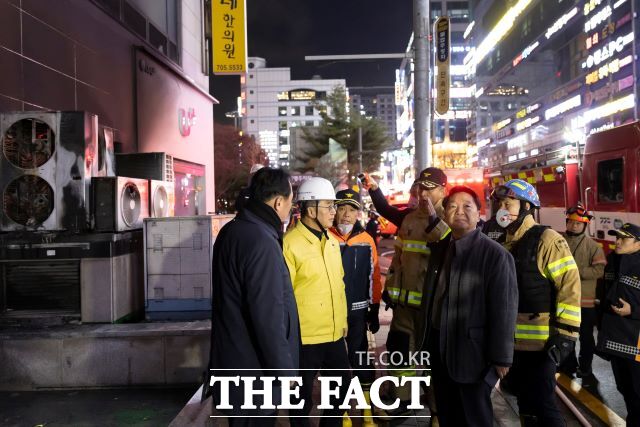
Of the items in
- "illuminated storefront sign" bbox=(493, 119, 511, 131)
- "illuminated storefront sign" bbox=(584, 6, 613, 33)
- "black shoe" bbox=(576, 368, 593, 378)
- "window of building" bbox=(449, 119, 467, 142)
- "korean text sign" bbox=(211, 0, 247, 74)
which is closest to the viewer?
"black shoe" bbox=(576, 368, 593, 378)

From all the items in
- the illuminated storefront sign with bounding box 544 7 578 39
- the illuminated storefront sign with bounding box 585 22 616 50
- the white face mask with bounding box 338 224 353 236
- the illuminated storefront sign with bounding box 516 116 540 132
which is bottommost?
the white face mask with bounding box 338 224 353 236

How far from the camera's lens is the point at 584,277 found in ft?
20.1

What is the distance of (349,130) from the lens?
49.5 metres

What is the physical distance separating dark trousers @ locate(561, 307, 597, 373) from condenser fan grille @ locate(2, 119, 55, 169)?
6318 millimetres

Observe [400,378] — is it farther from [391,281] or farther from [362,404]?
[391,281]

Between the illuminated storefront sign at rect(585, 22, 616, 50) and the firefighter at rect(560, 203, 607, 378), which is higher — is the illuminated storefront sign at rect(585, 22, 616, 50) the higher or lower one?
the higher one

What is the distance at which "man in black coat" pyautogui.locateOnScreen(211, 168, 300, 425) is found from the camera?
9.20 feet

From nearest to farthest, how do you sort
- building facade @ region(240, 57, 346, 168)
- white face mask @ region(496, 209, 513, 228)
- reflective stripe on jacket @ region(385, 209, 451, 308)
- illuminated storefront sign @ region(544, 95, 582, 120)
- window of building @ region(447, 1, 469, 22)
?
1. white face mask @ region(496, 209, 513, 228)
2. reflective stripe on jacket @ region(385, 209, 451, 308)
3. illuminated storefront sign @ region(544, 95, 582, 120)
4. window of building @ region(447, 1, 469, 22)
5. building facade @ region(240, 57, 346, 168)

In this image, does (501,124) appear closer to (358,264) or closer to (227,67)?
(227,67)

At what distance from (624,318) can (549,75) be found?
39048mm

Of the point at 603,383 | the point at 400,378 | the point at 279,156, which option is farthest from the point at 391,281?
the point at 279,156

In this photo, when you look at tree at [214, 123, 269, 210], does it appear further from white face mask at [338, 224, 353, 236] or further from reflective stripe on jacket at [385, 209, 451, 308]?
reflective stripe on jacket at [385, 209, 451, 308]

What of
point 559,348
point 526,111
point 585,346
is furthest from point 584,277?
point 526,111

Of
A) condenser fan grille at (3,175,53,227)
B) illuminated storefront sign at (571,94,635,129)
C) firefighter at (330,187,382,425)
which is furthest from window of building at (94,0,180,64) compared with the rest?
illuminated storefront sign at (571,94,635,129)
